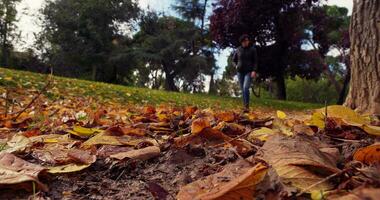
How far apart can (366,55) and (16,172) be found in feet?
8.36

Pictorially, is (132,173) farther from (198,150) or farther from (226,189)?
(226,189)

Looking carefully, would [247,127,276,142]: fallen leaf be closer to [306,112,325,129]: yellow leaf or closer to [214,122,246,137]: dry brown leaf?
[214,122,246,137]: dry brown leaf

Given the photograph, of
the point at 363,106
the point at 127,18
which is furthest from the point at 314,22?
the point at 363,106

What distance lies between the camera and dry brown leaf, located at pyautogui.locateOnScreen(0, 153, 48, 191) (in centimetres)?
111

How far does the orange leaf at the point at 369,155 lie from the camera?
3.85ft

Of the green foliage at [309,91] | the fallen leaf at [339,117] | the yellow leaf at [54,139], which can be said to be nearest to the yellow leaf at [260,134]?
the fallen leaf at [339,117]

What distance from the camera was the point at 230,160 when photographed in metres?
1.31

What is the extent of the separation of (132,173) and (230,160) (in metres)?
0.29

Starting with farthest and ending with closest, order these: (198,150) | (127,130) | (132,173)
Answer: (127,130) → (198,150) → (132,173)

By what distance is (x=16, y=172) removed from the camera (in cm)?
119

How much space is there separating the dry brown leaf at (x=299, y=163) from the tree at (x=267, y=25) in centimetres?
1802

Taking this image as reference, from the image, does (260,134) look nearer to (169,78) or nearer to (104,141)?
(104,141)

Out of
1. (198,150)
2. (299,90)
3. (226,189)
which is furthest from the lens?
(299,90)

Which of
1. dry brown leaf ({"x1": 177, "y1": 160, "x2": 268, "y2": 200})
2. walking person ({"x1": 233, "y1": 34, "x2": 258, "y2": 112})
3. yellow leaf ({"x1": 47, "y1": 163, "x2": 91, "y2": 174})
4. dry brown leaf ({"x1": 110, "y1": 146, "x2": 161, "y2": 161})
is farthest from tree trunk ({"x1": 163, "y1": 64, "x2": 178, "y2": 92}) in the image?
dry brown leaf ({"x1": 177, "y1": 160, "x2": 268, "y2": 200})
